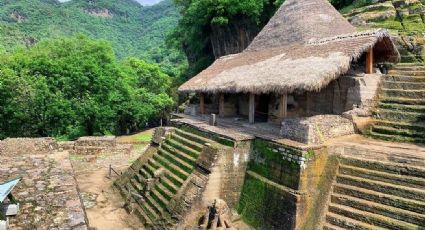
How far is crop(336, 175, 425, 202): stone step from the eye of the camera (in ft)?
24.1

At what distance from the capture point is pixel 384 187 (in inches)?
308

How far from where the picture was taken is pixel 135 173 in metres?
14.2

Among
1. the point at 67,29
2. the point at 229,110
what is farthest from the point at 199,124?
the point at 67,29

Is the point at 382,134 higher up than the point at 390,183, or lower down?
higher up

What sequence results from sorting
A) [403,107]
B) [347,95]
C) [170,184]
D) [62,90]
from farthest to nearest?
[62,90]
[170,184]
[347,95]
[403,107]

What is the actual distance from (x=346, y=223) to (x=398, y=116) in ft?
14.0

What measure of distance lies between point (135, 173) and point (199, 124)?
3.37 m

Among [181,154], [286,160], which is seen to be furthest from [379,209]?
[181,154]

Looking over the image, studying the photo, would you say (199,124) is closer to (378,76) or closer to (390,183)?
(378,76)

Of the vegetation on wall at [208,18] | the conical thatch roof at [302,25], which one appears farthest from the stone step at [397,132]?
the vegetation on wall at [208,18]

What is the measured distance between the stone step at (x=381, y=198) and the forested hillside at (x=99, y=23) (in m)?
43.3

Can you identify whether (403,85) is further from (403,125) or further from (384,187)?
(384,187)

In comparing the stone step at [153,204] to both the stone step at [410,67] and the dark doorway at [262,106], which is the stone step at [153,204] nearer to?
the dark doorway at [262,106]

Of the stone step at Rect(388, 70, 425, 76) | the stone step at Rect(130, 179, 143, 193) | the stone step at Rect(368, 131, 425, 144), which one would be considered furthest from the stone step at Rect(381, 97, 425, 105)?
the stone step at Rect(130, 179, 143, 193)
